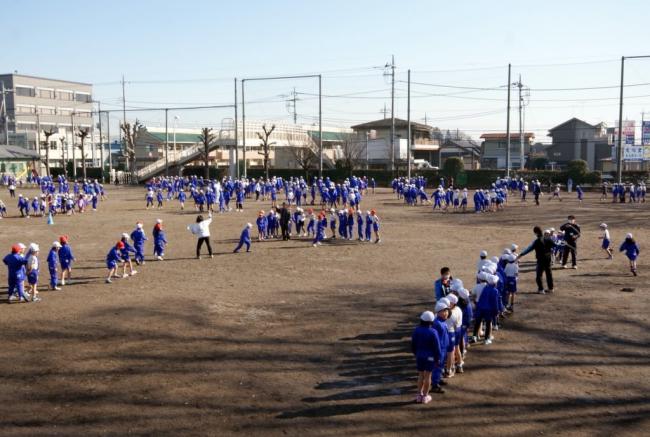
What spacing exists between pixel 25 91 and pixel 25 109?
8.84ft

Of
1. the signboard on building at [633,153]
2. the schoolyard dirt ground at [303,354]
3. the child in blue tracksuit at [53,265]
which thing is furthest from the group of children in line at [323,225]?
the signboard on building at [633,153]

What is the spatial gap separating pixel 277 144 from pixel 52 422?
68.1 metres

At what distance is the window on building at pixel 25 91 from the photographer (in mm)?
86062

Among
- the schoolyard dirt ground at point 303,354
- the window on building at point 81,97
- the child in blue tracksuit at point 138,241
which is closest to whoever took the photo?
the schoolyard dirt ground at point 303,354

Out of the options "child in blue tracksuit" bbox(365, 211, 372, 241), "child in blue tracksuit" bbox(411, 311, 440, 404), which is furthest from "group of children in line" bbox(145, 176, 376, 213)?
"child in blue tracksuit" bbox(411, 311, 440, 404)

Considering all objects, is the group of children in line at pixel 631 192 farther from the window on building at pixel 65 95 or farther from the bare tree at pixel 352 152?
the window on building at pixel 65 95

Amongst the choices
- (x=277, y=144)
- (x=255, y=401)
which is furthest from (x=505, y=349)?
(x=277, y=144)

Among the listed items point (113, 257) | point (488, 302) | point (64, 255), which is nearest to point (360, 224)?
point (113, 257)

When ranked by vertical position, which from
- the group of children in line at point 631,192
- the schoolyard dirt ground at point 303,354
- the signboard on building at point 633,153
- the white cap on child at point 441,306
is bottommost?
the schoolyard dirt ground at point 303,354

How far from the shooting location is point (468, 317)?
952 cm

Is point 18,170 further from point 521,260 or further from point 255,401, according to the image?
point 255,401

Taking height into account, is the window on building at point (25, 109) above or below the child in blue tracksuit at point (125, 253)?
above

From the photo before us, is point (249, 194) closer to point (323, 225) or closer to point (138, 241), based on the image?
point (323, 225)

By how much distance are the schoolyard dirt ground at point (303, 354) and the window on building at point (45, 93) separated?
82.4 metres
